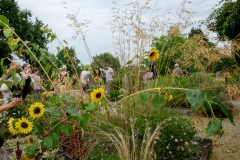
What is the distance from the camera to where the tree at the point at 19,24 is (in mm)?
22438

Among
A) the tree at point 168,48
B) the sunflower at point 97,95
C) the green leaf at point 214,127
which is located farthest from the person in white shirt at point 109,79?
the green leaf at point 214,127

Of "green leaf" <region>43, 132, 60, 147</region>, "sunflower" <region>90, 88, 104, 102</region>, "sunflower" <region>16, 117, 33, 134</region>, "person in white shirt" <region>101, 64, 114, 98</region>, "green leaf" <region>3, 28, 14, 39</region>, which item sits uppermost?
"green leaf" <region>3, 28, 14, 39</region>

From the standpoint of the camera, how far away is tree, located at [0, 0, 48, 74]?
73.6 ft

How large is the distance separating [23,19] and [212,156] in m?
25.5

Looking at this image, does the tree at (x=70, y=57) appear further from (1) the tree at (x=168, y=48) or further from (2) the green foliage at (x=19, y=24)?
(2) the green foliage at (x=19, y=24)

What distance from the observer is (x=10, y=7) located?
2377 centimetres

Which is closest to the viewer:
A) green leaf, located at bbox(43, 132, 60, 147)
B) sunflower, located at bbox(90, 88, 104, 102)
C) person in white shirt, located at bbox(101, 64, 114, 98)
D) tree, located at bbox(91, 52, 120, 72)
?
green leaf, located at bbox(43, 132, 60, 147)

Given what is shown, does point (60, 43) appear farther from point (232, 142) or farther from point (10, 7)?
point (10, 7)

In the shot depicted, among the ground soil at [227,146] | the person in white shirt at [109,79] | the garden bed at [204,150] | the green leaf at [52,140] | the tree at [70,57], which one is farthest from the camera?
the person in white shirt at [109,79]

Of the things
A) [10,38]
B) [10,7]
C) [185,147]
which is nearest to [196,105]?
[10,38]

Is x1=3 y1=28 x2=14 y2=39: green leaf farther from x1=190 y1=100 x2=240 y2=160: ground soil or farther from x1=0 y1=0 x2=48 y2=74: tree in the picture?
x1=0 y1=0 x2=48 y2=74: tree

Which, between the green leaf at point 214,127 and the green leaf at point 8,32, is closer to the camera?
the green leaf at point 214,127

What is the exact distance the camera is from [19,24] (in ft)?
79.4

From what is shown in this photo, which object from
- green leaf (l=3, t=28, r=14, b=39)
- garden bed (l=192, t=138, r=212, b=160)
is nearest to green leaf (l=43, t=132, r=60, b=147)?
green leaf (l=3, t=28, r=14, b=39)
